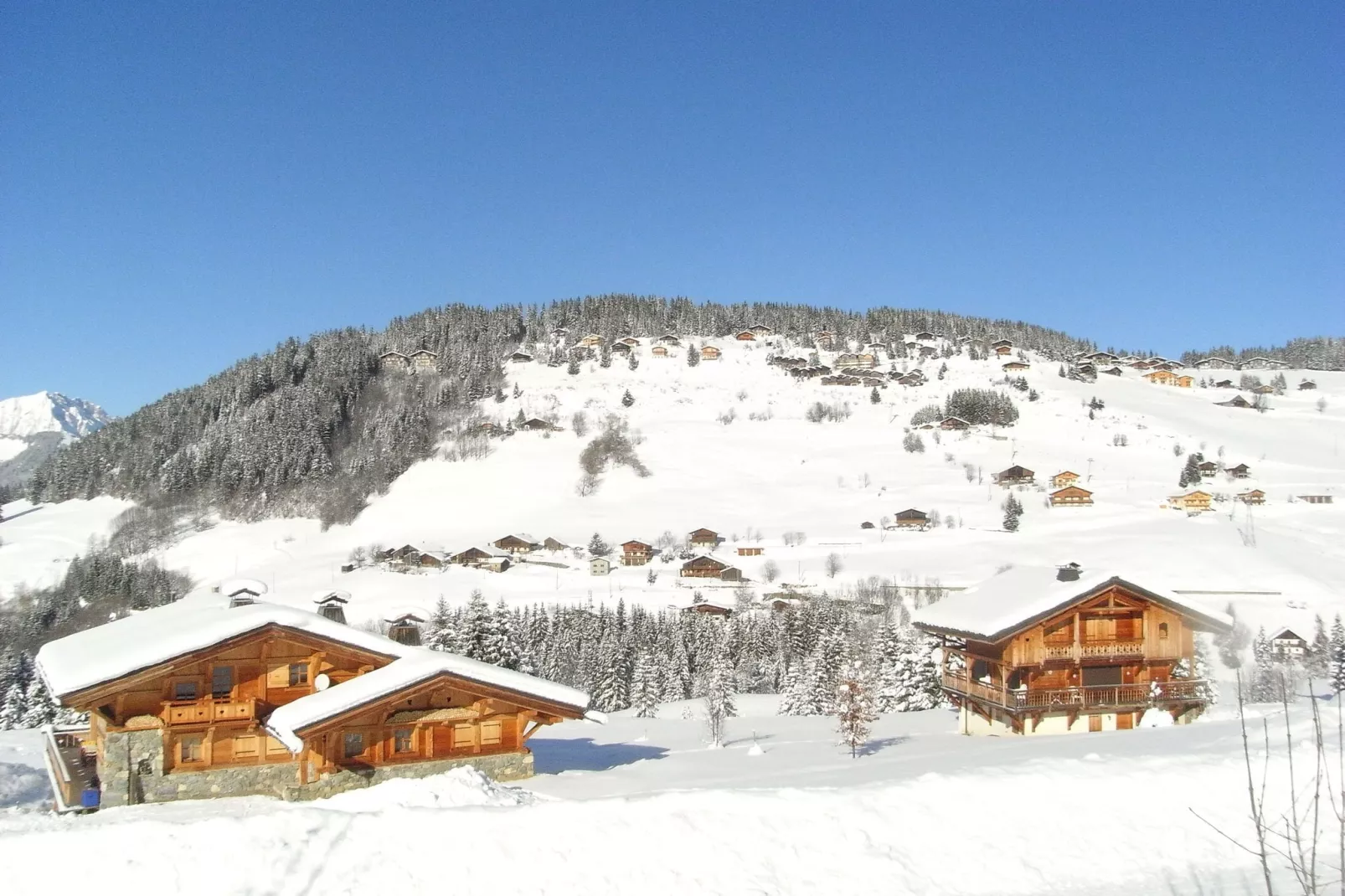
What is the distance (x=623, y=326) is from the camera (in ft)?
488

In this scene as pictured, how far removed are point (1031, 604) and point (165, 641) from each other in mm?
20217

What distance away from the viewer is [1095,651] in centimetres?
2327

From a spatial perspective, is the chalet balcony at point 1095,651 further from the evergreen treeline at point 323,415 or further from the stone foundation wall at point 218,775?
the evergreen treeline at point 323,415

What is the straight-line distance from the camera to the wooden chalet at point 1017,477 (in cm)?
8981

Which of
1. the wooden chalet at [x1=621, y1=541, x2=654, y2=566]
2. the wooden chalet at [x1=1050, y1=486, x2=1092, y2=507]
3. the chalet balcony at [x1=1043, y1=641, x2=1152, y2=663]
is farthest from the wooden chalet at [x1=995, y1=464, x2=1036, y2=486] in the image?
the chalet balcony at [x1=1043, y1=641, x2=1152, y2=663]

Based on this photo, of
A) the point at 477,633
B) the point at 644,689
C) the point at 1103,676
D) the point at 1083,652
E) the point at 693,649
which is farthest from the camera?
the point at 693,649

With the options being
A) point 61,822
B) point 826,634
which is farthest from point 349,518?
point 61,822

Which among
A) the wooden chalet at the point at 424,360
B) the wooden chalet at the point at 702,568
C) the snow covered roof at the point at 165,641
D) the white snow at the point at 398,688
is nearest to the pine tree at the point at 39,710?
the snow covered roof at the point at 165,641

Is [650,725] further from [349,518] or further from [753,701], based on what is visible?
[349,518]

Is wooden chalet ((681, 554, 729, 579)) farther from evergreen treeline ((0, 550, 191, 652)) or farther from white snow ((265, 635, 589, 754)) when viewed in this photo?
white snow ((265, 635, 589, 754))

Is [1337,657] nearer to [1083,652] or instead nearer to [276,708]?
[1083,652]

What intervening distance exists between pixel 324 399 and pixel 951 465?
267ft

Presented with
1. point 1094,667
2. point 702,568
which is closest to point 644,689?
point 702,568

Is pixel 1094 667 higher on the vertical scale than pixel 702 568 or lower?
higher
